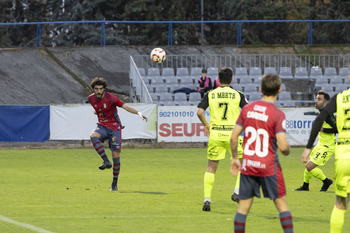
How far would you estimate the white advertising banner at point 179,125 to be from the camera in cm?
2891

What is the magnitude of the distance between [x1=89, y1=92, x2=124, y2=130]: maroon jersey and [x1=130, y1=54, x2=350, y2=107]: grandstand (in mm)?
16041

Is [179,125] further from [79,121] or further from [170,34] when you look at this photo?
[170,34]

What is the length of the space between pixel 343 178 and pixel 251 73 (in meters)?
26.6

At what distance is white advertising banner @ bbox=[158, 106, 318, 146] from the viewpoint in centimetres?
2892

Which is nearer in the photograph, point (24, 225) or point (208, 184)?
point (24, 225)

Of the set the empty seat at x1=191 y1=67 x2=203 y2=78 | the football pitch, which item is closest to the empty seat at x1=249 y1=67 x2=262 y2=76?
the empty seat at x1=191 y1=67 x2=203 y2=78

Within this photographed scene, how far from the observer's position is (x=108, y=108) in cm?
1508

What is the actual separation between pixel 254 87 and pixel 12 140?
34.9 feet

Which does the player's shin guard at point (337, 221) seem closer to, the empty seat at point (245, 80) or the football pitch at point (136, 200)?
the football pitch at point (136, 200)

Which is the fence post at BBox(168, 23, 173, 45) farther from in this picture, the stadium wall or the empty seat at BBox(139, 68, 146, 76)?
the stadium wall

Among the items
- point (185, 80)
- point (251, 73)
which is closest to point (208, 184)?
point (185, 80)

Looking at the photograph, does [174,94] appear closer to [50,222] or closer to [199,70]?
[199,70]

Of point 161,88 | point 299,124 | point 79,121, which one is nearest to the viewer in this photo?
point 79,121

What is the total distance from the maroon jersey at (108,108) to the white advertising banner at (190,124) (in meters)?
13.7
